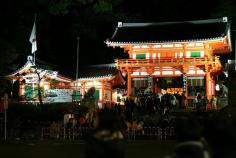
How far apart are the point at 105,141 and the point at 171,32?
112ft

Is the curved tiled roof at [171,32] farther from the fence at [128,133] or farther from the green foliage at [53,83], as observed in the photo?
the fence at [128,133]

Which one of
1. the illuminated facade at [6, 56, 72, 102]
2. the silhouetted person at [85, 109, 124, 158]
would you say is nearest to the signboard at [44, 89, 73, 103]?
the illuminated facade at [6, 56, 72, 102]

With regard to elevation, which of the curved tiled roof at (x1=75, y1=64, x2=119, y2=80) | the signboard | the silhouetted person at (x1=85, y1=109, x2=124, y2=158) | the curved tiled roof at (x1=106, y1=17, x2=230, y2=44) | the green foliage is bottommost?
the silhouetted person at (x1=85, y1=109, x2=124, y2=158)

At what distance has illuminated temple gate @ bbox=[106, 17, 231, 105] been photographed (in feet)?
117

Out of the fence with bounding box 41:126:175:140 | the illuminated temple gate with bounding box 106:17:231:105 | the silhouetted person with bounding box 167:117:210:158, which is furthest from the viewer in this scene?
the illuminated temple gate with bounding box 106:17:231:105

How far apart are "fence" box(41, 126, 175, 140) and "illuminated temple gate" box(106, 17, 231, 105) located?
14654 mm

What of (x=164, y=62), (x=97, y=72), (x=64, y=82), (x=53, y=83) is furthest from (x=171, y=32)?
(x=53, y=83)

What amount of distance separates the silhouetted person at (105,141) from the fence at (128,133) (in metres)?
14.7

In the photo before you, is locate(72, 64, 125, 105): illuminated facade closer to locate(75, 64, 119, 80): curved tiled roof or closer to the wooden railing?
locate(75, 64, 119, 80): curved tiled roof

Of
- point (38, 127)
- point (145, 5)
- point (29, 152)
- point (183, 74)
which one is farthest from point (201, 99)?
point (145, 5)

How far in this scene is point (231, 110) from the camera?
20484 mm

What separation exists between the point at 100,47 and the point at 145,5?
722 cm

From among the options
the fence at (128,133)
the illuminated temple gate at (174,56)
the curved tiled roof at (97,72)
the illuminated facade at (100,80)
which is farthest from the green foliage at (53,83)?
the fence at (128,133)

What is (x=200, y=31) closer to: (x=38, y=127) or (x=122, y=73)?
(x=122, y=73)
